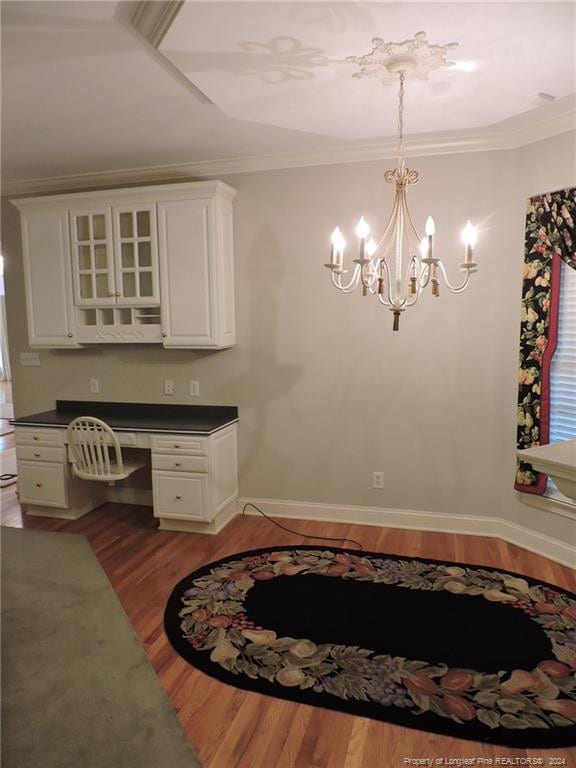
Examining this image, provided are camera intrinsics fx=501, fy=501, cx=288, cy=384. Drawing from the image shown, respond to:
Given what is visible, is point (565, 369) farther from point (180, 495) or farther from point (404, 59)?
point (180, 495)

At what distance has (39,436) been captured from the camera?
3.87 meters

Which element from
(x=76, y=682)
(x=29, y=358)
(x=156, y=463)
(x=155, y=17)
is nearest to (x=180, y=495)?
(x=156, y=463)

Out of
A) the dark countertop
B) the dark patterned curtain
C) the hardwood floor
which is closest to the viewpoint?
the hardwood floor

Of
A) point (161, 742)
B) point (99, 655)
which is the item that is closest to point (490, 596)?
point (161, 742)

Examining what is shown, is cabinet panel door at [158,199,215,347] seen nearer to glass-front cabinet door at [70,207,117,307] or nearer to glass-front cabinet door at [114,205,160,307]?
glass-front cabinet door at [114,205,160,307]

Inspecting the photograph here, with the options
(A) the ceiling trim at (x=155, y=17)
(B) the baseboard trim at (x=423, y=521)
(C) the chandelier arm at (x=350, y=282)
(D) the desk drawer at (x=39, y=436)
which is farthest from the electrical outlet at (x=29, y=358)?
(A) the ceiling trim at (x=155, y=17)

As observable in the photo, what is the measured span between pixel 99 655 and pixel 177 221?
274 cm

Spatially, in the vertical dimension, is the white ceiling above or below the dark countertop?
above

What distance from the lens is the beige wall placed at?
11.0 feet

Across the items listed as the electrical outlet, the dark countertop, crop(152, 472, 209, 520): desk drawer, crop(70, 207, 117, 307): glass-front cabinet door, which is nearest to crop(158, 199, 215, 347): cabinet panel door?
crop(70, 207, 117, 307): glass-front cabinet door

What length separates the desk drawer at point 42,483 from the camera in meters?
3.86

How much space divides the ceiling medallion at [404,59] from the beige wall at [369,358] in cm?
121

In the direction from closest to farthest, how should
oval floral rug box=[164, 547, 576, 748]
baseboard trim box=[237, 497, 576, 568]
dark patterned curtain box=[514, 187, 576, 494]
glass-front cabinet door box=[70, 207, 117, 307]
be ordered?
oval floral rug box=[164, 547, 576, 748], dark patterned curtain box=[514, 187, 576, 494], baseboard trim box=[237, 497, 576, 568], glass-front cabinet door box=[70, 207, 117, 307]

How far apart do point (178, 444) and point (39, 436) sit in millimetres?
1178
